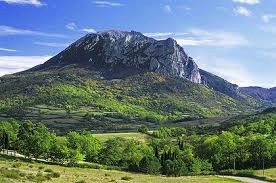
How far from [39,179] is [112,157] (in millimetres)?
103639

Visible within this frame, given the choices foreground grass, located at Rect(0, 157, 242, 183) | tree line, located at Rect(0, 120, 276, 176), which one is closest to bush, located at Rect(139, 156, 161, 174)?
tree line, located at Rect(0, 120, 276, 176)

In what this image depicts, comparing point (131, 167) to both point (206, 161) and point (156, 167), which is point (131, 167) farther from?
point (206, 161)

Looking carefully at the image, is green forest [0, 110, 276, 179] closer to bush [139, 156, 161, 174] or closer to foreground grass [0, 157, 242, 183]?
bush [139, 156, 161, 174]

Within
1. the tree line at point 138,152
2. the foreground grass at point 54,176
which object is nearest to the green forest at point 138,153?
the tree line at point 138,152

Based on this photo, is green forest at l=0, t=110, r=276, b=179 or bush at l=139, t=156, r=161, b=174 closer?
bush at l=139, t=156, r=161, b=174

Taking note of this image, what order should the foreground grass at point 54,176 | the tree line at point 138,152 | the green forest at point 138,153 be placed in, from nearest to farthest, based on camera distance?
the foreground grass at point 54,176 < the green forest at point 138,153 < the tree line at point 138,152

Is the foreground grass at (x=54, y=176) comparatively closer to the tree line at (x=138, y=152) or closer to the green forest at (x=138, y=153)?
the green forest at (x=138, y=153)

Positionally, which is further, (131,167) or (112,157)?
(112,157)

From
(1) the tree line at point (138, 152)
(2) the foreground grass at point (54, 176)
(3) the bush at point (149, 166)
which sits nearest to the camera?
(2) the foreground grass at point (54, 176)

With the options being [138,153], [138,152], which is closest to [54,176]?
[138,153]

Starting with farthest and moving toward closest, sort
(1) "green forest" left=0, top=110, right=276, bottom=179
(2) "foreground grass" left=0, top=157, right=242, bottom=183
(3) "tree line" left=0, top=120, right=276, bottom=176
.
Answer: (3) "tree line" left=0, top=120, right=276, bottom=176
(1) "green forest" left=0, top=110, right=276, bottom=179
(2) "foreground grass" left=0, top=157, right=242, bottom=183

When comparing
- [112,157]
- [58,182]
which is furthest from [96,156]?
[58,182]

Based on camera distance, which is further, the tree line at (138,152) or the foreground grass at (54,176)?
the tree line at (138,152)

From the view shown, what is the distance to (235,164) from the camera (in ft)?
540
